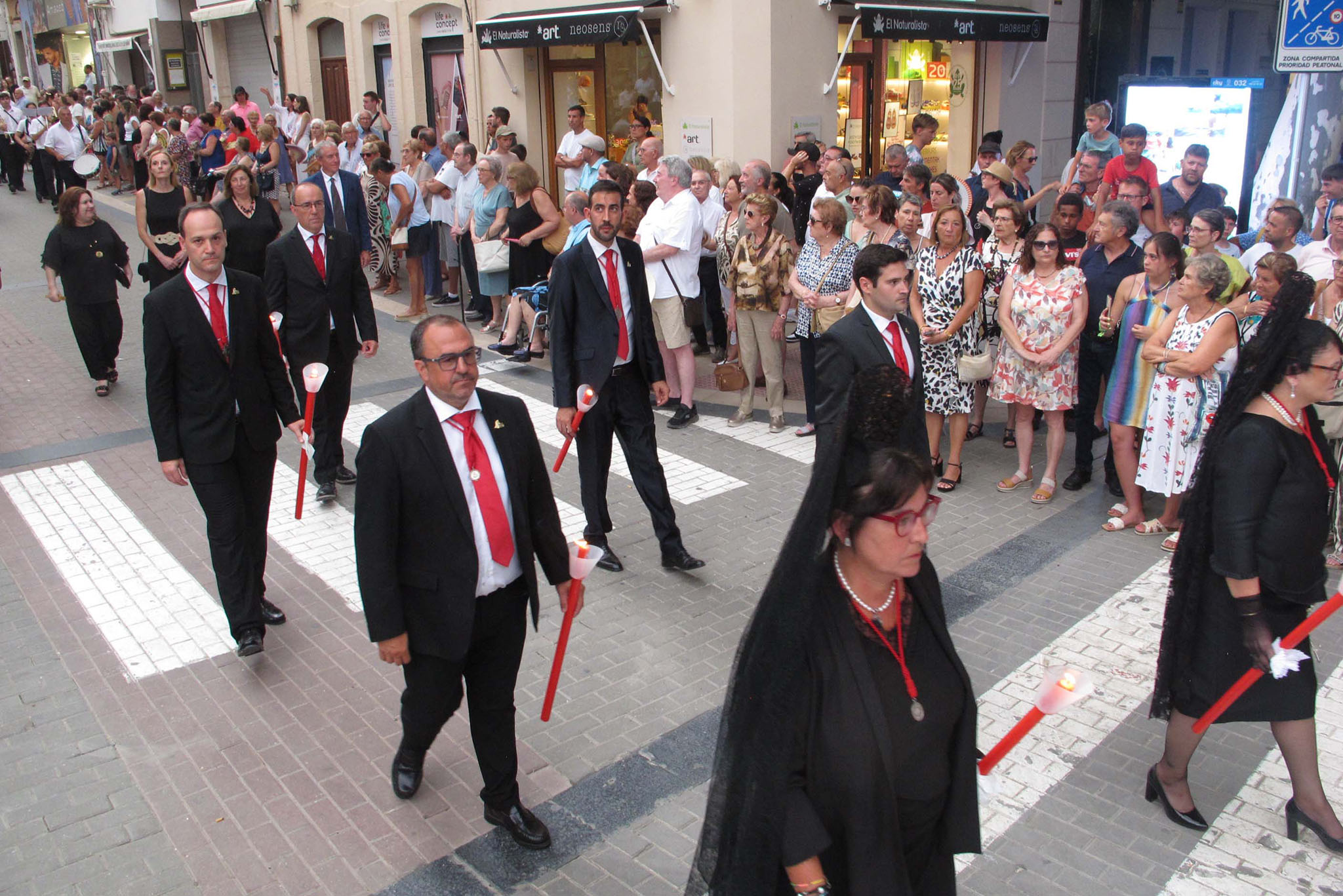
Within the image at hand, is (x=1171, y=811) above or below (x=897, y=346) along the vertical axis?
below

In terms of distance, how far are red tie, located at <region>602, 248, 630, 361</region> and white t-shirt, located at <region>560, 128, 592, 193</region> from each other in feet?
24.4

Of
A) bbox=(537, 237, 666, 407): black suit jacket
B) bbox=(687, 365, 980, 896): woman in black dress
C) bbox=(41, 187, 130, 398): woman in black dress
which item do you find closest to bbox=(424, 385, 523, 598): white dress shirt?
bbox=(687, 365, 980, 896): woman in black dress

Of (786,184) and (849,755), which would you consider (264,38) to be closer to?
(786,184)

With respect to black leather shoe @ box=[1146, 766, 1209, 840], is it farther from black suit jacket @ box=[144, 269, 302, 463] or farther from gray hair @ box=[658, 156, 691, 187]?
gray hair @ box=[658, 156, 691, 187]

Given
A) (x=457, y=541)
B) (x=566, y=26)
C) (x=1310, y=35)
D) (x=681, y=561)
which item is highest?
(x=566, y=26)

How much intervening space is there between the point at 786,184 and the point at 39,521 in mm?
7305

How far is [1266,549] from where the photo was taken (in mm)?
3873

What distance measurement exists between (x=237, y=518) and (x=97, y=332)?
20.0 feet

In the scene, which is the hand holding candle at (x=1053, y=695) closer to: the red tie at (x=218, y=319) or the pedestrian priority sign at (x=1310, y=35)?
the red tie at (x=218, y=319)

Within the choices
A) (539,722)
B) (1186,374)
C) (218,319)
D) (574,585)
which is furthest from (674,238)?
(574,585)

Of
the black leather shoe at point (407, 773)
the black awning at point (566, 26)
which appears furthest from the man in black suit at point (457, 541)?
the black awning at point (566, 26)

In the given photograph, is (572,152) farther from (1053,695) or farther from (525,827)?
(1053,695)

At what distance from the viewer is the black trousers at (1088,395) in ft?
25.7

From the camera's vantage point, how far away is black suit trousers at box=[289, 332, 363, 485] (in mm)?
7750
